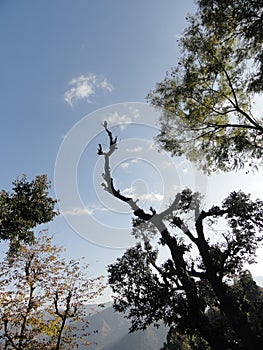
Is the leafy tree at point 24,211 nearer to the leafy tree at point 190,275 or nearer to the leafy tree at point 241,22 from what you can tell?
the leafy tree at point 190,275

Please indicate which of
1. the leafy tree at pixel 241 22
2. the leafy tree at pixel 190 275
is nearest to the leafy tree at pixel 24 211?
the leafy tree at pixel 190 275

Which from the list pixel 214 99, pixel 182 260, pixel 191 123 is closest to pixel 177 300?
pixel 182 260

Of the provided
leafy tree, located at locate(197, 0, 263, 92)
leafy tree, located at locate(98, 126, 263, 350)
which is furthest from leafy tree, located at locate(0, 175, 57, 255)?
leafy tree, located at locate(197, 0, 263, 92)

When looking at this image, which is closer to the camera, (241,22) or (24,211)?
(241,22)

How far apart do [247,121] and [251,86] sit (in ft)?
11.5

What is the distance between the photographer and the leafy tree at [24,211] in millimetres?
21100

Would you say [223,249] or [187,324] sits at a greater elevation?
[223,249]

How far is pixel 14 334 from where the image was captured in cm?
1530

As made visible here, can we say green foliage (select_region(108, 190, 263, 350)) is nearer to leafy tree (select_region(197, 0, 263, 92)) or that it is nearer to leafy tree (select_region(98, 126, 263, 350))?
leafy tree (select_region(98, 126, 263, 350))

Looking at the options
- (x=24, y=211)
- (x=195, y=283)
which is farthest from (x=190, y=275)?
(x=24, y=211)

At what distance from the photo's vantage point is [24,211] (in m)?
22.7

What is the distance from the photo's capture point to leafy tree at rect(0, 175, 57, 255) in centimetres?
2110

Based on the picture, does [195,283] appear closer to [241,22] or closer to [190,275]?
[190,275]

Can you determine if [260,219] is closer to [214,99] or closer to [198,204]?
[198,204]
